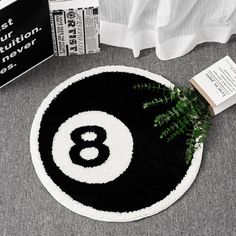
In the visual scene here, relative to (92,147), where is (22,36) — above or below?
above

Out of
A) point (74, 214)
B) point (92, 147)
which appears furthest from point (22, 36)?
point (74, 214)

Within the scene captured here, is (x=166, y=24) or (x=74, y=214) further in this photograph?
(x=166, y=24)

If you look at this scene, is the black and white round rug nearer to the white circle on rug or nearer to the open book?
the white circle on rug

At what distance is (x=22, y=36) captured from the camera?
1.62m

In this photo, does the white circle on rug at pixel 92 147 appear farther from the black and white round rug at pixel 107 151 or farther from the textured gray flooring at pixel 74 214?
the textured gray flooring at pixel 74 214

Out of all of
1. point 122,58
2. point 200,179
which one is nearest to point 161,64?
point 122,58

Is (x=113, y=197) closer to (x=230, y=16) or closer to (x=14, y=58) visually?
(x=14, y=58)

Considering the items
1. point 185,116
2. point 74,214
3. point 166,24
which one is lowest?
point 74,214

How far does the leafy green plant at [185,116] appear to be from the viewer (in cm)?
164

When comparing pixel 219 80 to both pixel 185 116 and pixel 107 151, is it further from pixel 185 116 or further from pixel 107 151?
pixel 107 151

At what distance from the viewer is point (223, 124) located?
1.71 m

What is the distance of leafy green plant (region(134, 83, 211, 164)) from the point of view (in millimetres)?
1639

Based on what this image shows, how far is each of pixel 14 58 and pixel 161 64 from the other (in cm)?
51

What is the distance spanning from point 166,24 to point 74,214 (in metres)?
0.68
